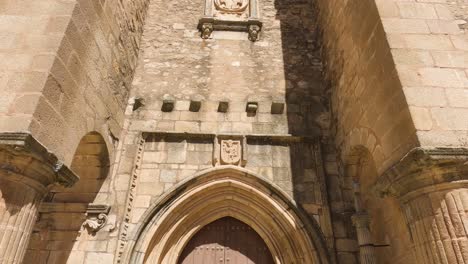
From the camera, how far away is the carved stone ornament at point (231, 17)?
18.2 feet

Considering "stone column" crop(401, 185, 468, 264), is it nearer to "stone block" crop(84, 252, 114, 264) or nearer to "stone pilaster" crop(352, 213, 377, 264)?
"stone pilaster" crop(352, 213, 377, 264)

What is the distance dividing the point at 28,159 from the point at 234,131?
2.59 metres

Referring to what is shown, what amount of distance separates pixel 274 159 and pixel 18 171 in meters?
2.84

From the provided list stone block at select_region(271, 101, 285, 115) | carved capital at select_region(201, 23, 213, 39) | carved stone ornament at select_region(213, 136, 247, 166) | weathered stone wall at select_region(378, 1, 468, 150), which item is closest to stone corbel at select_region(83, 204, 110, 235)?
carved stone ornament at select_region(213, 136, 247, 166)

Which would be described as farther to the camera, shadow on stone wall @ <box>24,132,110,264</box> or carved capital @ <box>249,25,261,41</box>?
carved capital @ <box>249,25,261,41</box>

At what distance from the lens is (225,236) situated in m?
4.35

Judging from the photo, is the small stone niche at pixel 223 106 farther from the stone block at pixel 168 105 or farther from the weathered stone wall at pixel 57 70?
the weathered stone wall at pixel 57 70

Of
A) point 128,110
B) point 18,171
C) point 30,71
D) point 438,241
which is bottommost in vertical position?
point 438,241

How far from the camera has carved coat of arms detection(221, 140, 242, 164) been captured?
4340 millimetres

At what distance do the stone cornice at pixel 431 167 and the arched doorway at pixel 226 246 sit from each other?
7.15 ft

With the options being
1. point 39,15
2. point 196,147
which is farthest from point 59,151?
point 196,147

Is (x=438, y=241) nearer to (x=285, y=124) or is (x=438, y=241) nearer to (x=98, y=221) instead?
(x=285, y=124)

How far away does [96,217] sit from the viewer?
3920 millimetres

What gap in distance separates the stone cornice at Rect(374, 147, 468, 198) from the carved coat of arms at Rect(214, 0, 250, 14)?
419cm
